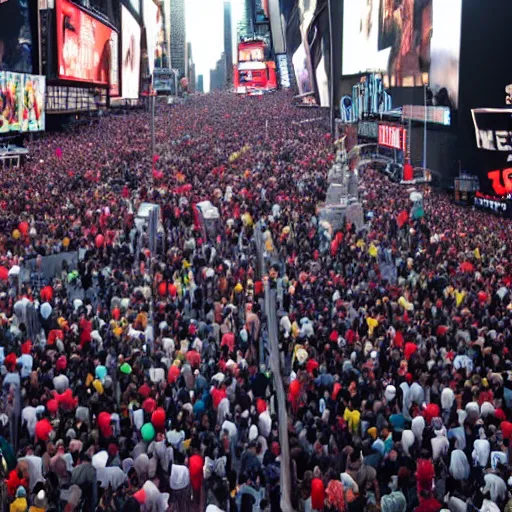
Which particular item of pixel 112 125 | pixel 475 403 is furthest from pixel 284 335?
pixel 112 125

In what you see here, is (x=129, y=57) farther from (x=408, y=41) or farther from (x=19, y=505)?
(x=19, y=505)

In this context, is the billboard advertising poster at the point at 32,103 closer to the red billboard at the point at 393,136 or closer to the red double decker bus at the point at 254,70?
the red billboard at the point at 393,136

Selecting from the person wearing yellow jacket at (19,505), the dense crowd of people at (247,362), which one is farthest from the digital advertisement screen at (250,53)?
the person wearing yellow jacket at (19,505)

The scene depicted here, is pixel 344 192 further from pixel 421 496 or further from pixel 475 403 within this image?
pixel 421 496

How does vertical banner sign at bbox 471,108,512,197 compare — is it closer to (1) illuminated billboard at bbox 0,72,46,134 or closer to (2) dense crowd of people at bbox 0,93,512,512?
(2) dense crowd of people at bbox 0,93,512,512

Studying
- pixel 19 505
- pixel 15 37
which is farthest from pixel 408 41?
pixel 19 505

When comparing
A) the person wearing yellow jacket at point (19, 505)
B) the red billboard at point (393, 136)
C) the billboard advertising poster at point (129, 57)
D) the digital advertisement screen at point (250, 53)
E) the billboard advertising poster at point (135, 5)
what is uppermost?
the billboard advertising poster at point (135, 5)
